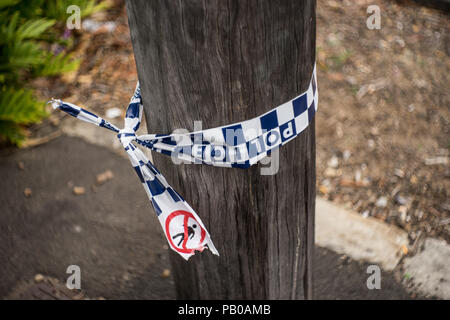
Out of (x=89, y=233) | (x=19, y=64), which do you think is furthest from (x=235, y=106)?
(x=19, y=64)

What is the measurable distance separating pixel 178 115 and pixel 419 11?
397 cm

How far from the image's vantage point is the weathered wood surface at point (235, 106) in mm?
1228

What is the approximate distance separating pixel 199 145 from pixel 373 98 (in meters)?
2.66

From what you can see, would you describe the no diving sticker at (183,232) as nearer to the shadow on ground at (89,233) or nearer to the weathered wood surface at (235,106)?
the weathered wood surface at (235,106)

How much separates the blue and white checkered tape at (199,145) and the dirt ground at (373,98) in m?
1.66

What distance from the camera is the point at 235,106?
1352mm

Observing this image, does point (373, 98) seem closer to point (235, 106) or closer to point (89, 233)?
point (89, 233)

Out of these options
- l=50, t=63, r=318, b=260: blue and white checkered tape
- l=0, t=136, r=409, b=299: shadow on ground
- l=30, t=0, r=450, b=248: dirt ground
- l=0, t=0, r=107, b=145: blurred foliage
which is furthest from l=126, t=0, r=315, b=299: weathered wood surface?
l=0, t=0, r=107, b=145: blurred foliage

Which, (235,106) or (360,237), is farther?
(360,237)

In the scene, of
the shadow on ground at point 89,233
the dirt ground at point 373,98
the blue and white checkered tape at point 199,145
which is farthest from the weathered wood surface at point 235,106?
the dirt ground at point 373,98

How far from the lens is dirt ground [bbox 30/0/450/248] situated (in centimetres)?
298

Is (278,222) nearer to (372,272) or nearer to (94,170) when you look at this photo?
(372,272)
